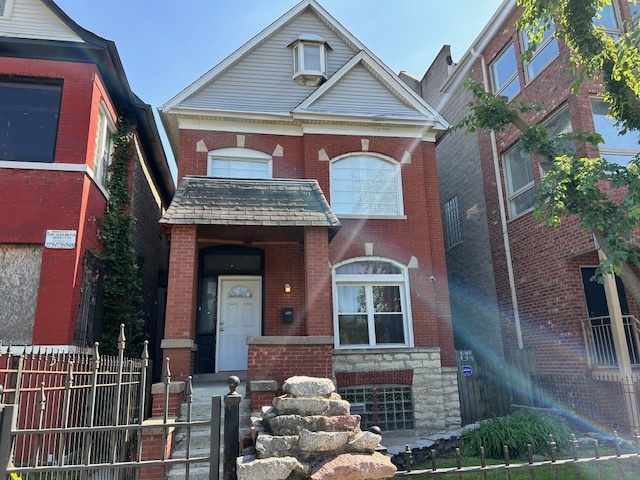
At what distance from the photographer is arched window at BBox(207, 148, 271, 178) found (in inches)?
443

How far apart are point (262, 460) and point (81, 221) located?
6.74 metres

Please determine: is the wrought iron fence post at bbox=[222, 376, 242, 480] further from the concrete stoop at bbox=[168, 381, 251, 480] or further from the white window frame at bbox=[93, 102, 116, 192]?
the white window frame at bbox=[93, 102, 116, 192]

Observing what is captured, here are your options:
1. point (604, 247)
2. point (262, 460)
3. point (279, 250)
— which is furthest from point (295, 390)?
point (279, 250)

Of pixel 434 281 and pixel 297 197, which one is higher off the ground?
pixel 297 197

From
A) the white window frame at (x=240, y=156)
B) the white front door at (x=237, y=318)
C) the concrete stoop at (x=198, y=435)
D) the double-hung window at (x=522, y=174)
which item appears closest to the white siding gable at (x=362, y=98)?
the white window frame at (x=240, y=156)

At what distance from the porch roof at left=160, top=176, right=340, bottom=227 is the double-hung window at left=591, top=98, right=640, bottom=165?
6.58 meters

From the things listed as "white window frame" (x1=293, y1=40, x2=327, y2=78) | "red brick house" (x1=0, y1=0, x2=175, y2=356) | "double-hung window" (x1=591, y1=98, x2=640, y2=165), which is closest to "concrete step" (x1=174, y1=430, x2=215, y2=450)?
"red brick house" (x1=0, y1=0, x2=175, y2=356)

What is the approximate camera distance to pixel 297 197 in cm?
924

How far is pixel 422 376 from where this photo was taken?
33.6ft

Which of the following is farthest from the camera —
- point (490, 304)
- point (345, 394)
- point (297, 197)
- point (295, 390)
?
point (490, 304)

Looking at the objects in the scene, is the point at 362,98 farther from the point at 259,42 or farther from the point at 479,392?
the point at 479,392

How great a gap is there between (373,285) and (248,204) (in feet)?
12.7

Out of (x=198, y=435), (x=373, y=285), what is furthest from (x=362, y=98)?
(x=198, y=435)

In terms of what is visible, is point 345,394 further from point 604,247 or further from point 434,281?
point 604,247
